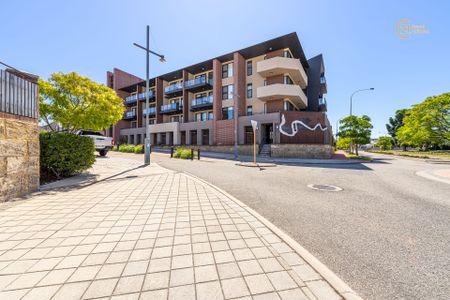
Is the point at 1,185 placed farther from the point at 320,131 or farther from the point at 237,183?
the point at 320,131

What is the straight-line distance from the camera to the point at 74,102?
9.16m

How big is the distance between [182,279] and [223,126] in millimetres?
26401

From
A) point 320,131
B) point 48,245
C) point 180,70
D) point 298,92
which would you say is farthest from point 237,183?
point 180,70

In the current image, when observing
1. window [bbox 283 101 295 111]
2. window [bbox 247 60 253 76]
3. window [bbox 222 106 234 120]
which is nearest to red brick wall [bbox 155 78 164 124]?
window [bbox 222 106 234 120]

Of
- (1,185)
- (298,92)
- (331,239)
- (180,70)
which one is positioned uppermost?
(180,70)

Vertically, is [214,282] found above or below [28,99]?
below

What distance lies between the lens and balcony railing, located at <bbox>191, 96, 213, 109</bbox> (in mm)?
30375

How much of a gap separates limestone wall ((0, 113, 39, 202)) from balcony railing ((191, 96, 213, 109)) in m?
25.3

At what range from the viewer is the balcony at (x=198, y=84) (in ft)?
99.6

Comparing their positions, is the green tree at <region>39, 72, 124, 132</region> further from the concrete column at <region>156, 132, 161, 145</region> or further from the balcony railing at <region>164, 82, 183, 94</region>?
the concrete column at <region>156, 132, 161, 145</region>

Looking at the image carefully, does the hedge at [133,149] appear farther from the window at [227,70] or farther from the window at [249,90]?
the window at [249,90]

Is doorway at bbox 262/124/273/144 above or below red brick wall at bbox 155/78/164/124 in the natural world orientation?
below

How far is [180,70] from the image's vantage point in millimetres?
33125

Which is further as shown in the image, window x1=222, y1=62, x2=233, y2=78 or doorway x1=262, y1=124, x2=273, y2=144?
window x1=222, y1=62, x2=233, y2=78
